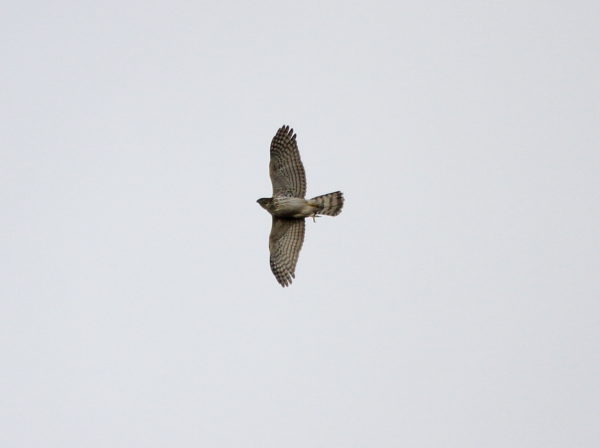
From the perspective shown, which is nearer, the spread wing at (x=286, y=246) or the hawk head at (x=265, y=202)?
the hawk head at (x=265, y=202)

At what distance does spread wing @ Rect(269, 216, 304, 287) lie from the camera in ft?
58.7

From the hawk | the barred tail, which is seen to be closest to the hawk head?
the hawk

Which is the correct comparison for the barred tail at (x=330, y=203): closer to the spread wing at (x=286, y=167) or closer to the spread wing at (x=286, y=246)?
the spread wing at (x=286, y=167)

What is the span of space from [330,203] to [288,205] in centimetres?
89

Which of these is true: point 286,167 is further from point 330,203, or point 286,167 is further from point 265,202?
point 330,203

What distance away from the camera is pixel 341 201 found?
17.2m

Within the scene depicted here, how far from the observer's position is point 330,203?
17.2 m

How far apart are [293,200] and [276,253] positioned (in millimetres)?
1403

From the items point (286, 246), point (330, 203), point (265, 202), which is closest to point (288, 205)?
point (265, 202)

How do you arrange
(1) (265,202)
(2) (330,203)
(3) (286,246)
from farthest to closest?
(3) (286,246), (1) (265,202), (2) (330,203)

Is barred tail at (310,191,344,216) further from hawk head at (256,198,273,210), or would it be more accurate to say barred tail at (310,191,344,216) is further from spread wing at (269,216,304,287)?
hawk head at (256,198,273,210)

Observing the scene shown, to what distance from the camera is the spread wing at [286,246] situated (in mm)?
17906

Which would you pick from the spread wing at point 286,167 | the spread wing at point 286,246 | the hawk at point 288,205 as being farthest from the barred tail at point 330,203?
the spread wing at point 286,246

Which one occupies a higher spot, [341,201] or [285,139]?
[285,139]
